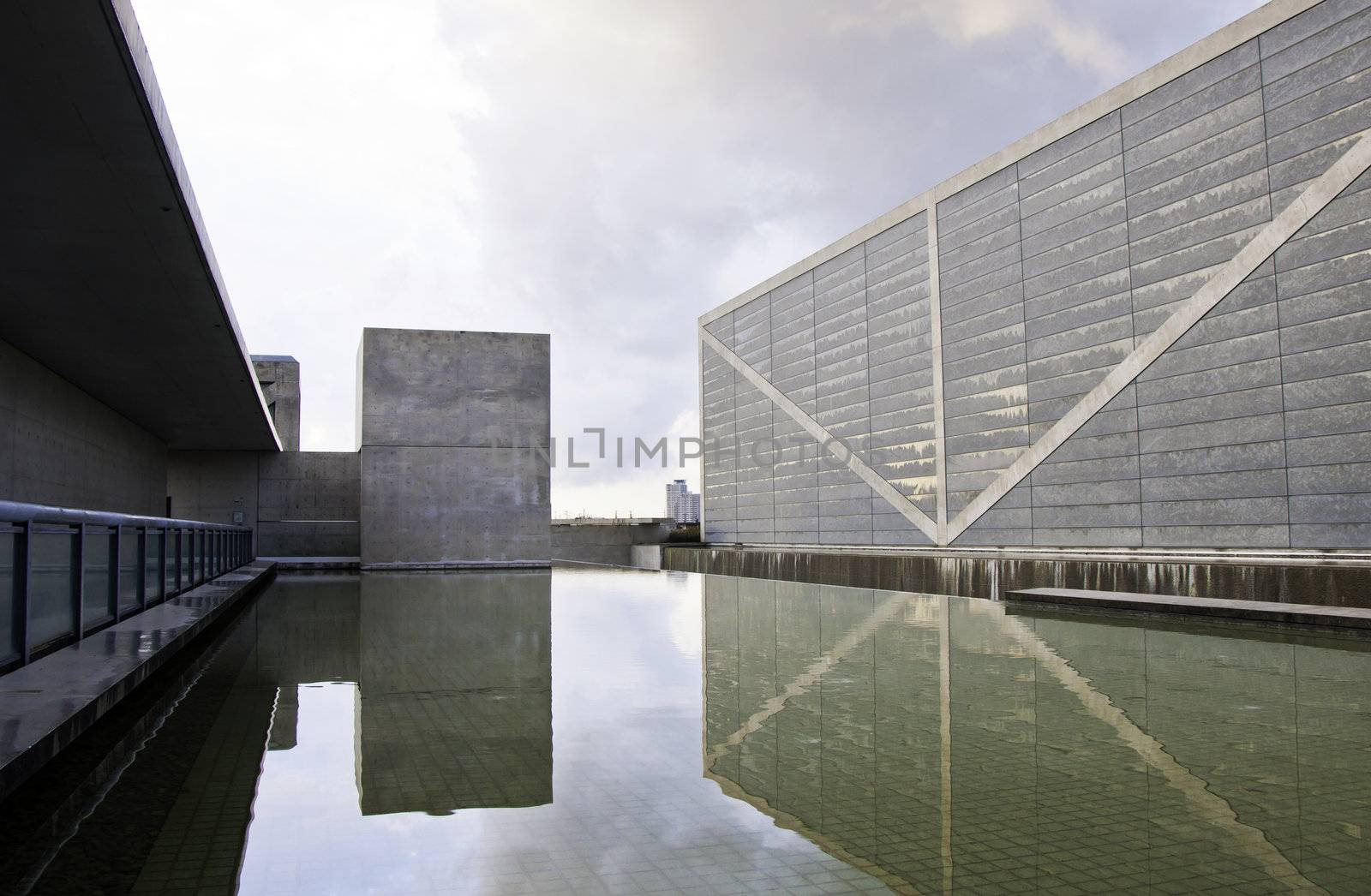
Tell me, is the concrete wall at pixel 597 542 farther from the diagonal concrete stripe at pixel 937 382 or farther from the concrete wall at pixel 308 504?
the diagonal concrete stripe at pixel 937 382

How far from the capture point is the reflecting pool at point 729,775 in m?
2.91

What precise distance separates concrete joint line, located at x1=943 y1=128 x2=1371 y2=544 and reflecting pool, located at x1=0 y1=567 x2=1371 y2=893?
11.7 meters

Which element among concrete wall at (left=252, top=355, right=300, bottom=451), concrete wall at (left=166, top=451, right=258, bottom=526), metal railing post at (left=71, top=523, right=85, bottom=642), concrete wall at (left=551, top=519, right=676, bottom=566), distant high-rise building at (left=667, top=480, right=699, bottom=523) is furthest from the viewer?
distant high-rise building at (left=667, top=480, right=699, bottom=523)

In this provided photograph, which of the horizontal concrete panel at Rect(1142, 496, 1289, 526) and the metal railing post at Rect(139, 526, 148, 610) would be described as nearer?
the metal railing post at Rect(139, 526, 148, 610)

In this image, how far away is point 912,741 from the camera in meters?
4.57

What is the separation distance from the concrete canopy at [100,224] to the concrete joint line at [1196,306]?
55.5 feet

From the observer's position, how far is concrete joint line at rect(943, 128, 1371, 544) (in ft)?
54.3

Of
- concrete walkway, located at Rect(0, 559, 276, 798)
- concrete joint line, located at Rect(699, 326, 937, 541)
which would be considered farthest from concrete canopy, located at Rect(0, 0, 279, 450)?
concrete joint line, located at Rect(699, 326, 937, 541)

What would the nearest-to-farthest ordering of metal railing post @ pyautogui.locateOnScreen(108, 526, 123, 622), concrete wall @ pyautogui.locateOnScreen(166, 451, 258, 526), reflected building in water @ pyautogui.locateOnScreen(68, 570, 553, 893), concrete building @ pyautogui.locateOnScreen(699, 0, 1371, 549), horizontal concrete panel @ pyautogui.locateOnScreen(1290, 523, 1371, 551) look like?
reflected building in water @ pyautogui.locateOnScreen(68, 570, 553, 893) → metal railing post @ pyautogui.locateOnScreen(108, 526, 123, 622) → horizontal concrete panel @ pyautogui.locateOnScreen(1290, 523, 1371, 551) → concrete building @ pyautogui.locateOnScreen(699, 0, 1371, 549) → concrete wall @ pyautogui.locateOnScreen(166, 451, 258, 526)

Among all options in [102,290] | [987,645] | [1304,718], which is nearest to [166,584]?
[102,290]

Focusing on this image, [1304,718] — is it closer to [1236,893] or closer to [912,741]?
[912,741]

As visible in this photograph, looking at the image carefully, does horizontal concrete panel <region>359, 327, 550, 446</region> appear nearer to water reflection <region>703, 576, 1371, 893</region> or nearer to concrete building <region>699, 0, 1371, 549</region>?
concrete building <region>699, 0, 1371, 549</region>

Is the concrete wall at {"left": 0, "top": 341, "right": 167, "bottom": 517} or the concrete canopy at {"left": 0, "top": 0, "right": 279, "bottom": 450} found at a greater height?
the concrete canopy at {"left": 0, "top": 0, "right": 279, "bottom": 450}

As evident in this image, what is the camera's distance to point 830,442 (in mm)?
33188
